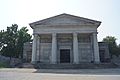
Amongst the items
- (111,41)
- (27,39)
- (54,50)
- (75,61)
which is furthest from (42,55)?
(111,41)

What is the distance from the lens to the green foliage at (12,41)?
48.0 meters

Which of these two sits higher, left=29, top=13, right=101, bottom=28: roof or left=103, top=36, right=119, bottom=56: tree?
left=29, top=13, right=101, bottom=28: roof

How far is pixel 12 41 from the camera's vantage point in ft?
Answer: 161

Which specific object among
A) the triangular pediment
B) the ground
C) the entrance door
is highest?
the triangular pediment

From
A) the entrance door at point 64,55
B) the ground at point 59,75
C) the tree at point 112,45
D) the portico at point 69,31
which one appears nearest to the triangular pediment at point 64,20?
the portico at point 69,31

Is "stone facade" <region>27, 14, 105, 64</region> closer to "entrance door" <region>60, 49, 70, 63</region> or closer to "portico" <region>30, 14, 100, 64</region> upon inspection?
"portico" <region>30, 14, 100, 64</region>

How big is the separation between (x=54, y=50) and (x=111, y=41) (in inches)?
1296

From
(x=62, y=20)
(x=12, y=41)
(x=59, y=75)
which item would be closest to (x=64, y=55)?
(x=62, y=20)

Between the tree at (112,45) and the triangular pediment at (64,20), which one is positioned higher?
the triangular pediment at (64,20)

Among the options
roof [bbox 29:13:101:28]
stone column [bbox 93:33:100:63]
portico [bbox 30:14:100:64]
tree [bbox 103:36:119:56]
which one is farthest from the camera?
tree [bbox 103:36:119:56]

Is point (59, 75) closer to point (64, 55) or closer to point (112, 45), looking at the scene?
point (64, 55)

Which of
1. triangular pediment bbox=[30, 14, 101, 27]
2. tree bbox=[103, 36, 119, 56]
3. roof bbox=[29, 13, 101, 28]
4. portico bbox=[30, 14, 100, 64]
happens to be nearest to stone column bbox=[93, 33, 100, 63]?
portico bbox=[30, 14, 100, 64]

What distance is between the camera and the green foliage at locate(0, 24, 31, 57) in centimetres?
4797

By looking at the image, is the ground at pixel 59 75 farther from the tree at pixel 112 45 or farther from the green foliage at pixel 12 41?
the tree at pixel 112 45
